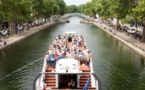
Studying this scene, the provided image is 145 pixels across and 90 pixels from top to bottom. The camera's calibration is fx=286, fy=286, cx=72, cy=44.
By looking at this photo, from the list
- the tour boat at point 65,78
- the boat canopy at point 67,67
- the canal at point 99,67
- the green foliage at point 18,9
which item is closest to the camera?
the tour boat at point 65,78

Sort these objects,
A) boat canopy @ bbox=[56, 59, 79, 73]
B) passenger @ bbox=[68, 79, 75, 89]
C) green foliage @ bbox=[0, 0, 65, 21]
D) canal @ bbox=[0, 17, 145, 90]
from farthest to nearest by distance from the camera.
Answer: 1. green foliage @ bbox=[0, 0, 65, 21]
2. canal @ bbox=[0, 17, 145, 90]
3. passenger @ bbox=[68, 79, 75, 89]
4. boat canopy @ bbox=[56, 59, 79, 73]

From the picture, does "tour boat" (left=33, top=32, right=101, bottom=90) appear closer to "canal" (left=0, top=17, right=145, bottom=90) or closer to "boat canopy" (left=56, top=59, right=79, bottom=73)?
"boat canopy" (left=56, top=59, right=79, bottom=73)

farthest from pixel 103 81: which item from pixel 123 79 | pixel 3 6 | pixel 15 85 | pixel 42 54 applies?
pixel 3 6

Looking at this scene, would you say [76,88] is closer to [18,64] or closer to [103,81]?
[103,81]

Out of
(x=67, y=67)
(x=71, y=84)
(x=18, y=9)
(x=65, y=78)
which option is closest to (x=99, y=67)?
(x=65, y=78)

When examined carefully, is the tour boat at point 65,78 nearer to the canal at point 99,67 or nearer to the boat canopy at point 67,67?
the boat canopy at point 67,67

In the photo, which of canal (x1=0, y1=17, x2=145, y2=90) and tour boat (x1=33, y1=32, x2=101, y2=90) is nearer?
tour boat (x1=33, y1=32, x2=101, y2=90)

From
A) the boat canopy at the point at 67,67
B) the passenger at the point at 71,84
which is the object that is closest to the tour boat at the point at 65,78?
the boat canopy at the point at 67,67

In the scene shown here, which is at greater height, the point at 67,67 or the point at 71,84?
the point at 67,67

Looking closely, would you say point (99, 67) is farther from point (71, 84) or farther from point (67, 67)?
point (67, 67)

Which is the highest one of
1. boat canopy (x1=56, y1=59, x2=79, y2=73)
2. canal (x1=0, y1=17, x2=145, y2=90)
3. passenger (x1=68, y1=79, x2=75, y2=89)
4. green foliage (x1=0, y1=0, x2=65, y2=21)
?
green foliage (x1=0, y1=0, x2=65, y2=21)

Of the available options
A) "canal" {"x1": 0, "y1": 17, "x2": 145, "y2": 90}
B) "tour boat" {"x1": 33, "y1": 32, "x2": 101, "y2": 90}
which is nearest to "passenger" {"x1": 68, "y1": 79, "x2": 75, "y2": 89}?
"tour boat" {"x1": 33, "y1": 32, "x2": 101, "y2": 90}

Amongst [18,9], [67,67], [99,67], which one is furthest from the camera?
[18,9]

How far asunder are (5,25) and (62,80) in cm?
6580
